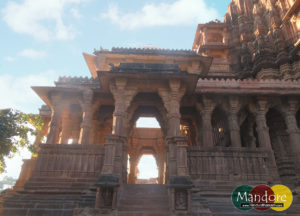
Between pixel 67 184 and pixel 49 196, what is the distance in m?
0.78

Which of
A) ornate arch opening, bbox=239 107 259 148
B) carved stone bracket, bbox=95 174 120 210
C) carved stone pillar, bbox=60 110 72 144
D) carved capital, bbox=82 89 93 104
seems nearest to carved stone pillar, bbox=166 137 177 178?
carved stone bracket, bbox=95 174 120 210

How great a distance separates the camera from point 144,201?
815cm

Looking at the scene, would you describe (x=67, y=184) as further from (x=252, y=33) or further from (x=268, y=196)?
(x=252, y=33)

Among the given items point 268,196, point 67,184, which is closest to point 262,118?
point 268,196

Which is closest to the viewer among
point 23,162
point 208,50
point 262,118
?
point 23,162

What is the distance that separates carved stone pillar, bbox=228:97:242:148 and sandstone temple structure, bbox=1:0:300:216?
6cm

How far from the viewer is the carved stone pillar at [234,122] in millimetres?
11929

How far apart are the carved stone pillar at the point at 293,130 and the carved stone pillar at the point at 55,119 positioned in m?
12.7

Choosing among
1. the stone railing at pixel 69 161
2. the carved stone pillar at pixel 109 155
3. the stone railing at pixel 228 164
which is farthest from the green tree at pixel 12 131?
the stone railing at pixel 228 164

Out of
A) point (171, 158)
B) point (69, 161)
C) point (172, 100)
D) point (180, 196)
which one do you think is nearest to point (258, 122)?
point (172, 100)

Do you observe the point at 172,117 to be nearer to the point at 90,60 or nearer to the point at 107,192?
the point at 107,192

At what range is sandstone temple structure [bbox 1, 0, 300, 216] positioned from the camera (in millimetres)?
8031

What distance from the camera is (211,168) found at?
9688 mm

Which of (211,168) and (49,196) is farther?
(211,168)
